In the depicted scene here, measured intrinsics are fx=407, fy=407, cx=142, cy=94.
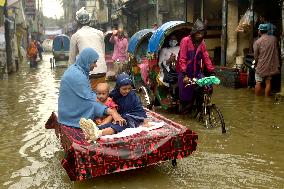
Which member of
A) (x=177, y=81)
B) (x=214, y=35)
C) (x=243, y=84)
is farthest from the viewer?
(x=214, y=35)

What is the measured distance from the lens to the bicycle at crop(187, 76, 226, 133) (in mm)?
6844

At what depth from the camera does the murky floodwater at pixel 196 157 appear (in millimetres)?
4812

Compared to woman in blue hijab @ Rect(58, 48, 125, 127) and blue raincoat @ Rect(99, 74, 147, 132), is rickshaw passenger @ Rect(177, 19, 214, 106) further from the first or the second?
woman in blue hijab @ Rect(58, 48, 125, 127)

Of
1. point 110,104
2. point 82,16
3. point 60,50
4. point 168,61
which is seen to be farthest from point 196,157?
point 60,50

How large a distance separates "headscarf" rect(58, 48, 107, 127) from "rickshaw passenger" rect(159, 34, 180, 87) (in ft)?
11.4

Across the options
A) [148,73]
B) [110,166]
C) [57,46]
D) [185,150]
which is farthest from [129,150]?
[57,46]

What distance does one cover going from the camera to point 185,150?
190 inches

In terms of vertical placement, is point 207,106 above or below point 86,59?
below

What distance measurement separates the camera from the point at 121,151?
4.46 m

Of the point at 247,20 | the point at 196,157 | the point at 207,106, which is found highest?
the point at 247,20

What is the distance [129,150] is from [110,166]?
0.27 meters

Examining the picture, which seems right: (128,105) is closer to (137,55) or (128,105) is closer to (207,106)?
(207,106)

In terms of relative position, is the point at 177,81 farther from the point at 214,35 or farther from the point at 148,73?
the point at 214,35

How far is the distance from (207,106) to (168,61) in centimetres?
175
